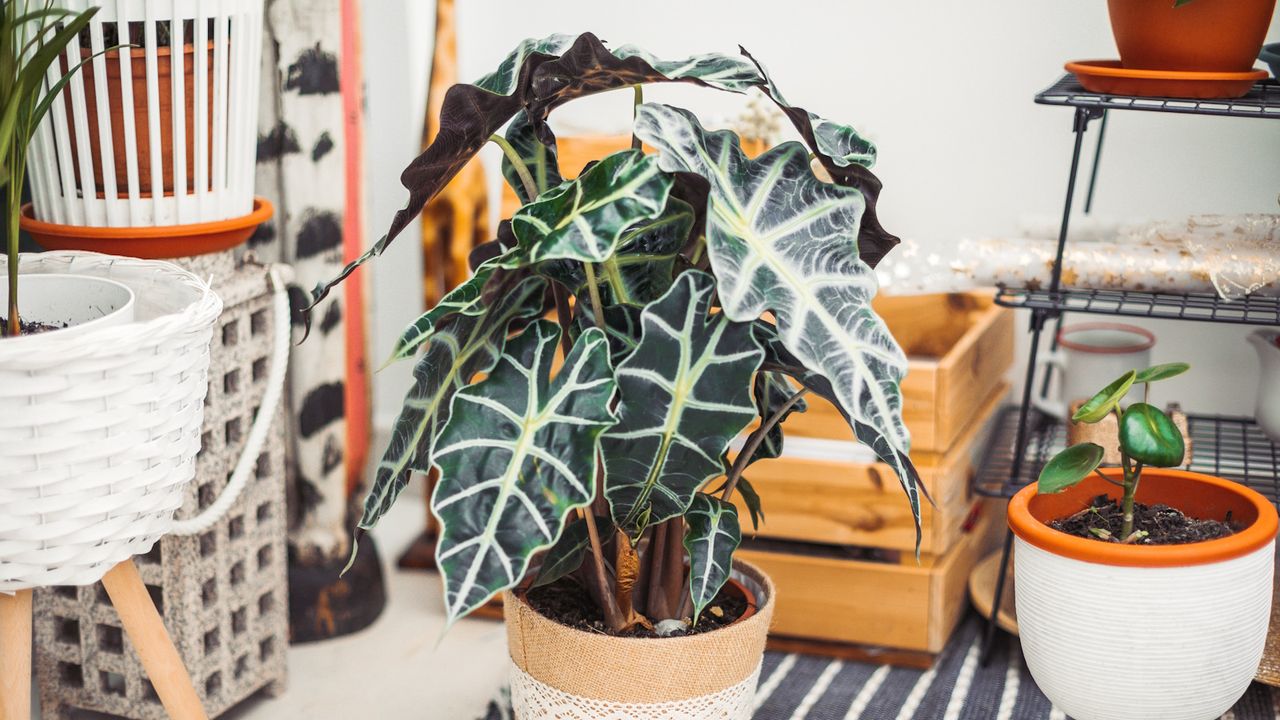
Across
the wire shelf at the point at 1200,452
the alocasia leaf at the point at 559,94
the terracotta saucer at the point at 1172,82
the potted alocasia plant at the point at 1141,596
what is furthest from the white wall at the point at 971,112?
the alocasia leaf at the point at 559,94

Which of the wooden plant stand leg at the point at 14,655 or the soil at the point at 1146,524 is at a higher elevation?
the soil at the point at 1146,524

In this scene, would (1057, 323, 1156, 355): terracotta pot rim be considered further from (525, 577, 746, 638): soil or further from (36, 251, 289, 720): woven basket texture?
(36, 251, 289, 720): woven basket texture

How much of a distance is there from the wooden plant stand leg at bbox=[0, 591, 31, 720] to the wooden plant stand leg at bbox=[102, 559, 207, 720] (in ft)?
0.25

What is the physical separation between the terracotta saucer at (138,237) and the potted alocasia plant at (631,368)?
0.38 meters

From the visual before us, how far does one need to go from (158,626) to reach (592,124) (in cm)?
117

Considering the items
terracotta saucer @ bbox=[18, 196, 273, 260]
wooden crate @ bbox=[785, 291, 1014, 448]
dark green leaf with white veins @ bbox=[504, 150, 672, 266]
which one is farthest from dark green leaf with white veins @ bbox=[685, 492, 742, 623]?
terracotta saucer @ bbox=[18, 196, 273, 260]

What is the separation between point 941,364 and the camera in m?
1.55

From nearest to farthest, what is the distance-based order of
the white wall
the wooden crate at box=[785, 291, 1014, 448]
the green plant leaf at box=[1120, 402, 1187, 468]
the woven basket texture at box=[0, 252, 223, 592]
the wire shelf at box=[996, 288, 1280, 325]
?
the woven basket texture at box=[0, 252, 223, 592] → the green plant leaf at box=[1120, 402, 1187, 468] → the wire shelf at box=[996, 288, 1280, 325] → the wooden crate at box=[785, 291, 1014, 448] → the white wall

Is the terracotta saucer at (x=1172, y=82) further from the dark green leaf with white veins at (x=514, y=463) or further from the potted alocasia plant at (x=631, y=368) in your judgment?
the dark green leaf with white veins at (x=514, y=463)

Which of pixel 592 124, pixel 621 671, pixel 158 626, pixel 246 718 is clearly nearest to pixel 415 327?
pixel 621 671

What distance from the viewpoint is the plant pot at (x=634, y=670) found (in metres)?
1.07

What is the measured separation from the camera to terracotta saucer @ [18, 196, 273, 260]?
132cm

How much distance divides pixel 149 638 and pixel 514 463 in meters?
0.53

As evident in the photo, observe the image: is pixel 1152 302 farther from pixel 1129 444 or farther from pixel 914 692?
pixel 914 692
